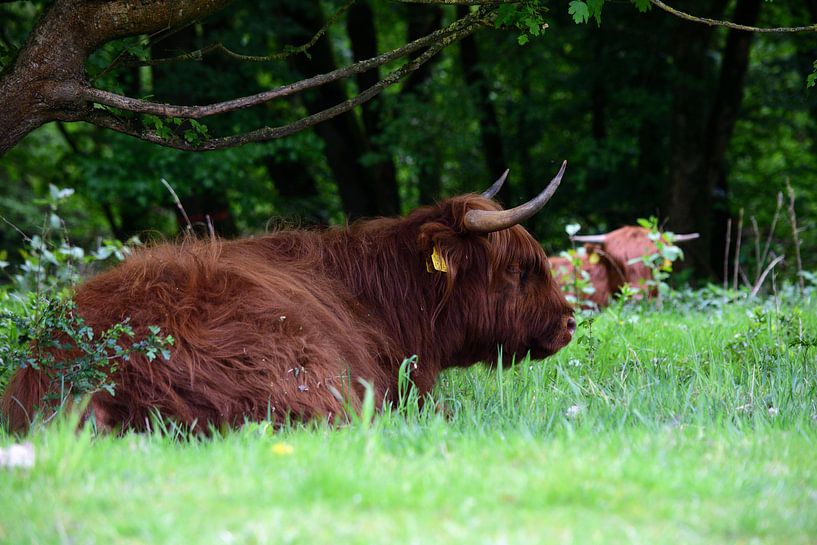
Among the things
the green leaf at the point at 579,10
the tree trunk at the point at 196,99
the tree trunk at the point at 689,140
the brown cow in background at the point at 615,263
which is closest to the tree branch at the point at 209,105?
the green leaf at the point at 579,10

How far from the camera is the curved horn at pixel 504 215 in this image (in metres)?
5.18

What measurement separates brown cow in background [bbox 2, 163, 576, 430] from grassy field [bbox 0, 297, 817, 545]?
37 cm

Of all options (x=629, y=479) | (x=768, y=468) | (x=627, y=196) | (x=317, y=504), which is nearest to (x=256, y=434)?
(x=317, y=504)

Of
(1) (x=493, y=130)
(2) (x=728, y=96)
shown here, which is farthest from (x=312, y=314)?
(1) (x=493, y=130)

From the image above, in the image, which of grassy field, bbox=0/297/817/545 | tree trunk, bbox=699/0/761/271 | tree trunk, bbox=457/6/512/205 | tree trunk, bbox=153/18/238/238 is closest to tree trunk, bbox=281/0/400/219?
tree trunk, bbox=153/18/238/238

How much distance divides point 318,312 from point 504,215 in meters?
1.20

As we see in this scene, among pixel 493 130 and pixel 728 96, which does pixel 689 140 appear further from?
pixel 493 130

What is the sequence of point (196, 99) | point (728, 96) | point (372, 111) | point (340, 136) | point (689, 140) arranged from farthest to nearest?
point (372, 111), point (340, 136), point (728, 96), point (196, 99), point (689, 140)

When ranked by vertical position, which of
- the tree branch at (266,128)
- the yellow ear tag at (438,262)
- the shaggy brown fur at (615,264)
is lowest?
the shaggy brown fur at (615,264)

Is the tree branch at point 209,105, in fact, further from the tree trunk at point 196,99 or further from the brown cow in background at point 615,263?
the tree trunk at point 196,99

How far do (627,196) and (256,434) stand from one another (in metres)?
13.4

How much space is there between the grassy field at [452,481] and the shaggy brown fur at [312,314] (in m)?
0.38

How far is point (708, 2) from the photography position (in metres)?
14.3

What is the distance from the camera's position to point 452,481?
A: 10.2ft
